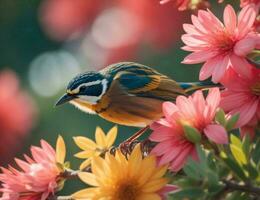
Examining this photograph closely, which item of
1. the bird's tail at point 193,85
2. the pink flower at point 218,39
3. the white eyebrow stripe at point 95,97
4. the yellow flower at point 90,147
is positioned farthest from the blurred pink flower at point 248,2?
the white eyebrow stripe at point 95,97

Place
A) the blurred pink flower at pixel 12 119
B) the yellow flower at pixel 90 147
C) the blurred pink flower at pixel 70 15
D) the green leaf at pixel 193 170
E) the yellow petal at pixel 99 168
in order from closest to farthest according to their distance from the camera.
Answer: the green leaf at pixel 193 170, the yellow petal at pixel 99 168, the yellow flower at pixel 90 147, the blurred pink flower at pixel 12 119, the blurred pink flower at pixel 70 15

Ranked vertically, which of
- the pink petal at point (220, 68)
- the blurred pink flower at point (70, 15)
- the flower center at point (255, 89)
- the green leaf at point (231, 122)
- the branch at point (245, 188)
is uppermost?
the blurred pink flower at point (70, 15)

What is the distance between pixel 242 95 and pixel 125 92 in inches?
34.7

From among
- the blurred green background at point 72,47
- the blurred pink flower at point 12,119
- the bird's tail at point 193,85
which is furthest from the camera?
the blurred green background at point 72,47

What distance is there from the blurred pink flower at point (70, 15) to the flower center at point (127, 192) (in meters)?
1.65

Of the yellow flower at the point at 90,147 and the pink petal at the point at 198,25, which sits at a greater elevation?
the pink petal at the point at 198,25

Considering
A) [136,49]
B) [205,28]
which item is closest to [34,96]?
[136,49]

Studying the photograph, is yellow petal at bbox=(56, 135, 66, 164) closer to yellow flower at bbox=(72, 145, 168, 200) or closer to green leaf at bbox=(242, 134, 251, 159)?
yellow flower at bbox=(72, 145, 168, 200)

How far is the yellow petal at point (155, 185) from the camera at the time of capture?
936 millimetres

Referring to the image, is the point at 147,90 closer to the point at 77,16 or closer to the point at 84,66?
the point at 77,16

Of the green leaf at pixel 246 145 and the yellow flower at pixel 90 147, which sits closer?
the green leaf at pixel 246 145

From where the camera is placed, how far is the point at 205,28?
100 cm

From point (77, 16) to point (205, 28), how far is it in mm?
1650

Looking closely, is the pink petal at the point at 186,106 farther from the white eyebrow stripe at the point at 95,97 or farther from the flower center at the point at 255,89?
the white eyebrow stripe at the point at 95,97
